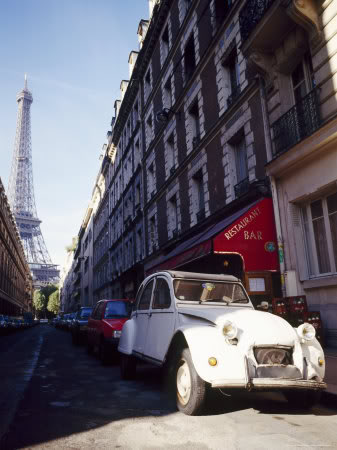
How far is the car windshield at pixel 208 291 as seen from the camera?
6.35 meters

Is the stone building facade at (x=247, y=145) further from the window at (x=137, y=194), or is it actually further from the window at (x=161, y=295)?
the window at (x=161, y=295)

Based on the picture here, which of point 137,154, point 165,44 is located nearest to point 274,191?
point 165,44

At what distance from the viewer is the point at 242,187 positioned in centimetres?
1305

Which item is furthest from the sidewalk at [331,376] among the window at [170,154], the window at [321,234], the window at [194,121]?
the window at [170,154]

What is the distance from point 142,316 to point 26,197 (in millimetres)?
158066

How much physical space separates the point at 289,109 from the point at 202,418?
841 centimetres

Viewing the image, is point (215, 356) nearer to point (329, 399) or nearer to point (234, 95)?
point (329, 399)

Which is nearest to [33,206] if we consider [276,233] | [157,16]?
[157,16]

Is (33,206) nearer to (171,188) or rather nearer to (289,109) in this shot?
(171,188)

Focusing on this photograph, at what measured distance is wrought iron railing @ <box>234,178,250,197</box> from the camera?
1273 centimetres

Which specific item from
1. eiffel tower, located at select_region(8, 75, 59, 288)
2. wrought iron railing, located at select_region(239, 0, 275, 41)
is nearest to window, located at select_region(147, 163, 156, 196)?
wrought iron railing, located at select_region(239, 0, 275, 41)

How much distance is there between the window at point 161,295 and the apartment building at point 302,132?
4309 mm

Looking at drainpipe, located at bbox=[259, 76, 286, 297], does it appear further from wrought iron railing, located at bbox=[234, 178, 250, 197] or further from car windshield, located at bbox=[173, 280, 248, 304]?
car windshield, located at bbox=[173, 280, 248, 304]

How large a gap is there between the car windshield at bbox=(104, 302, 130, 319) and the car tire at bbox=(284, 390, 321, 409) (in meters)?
6.81
